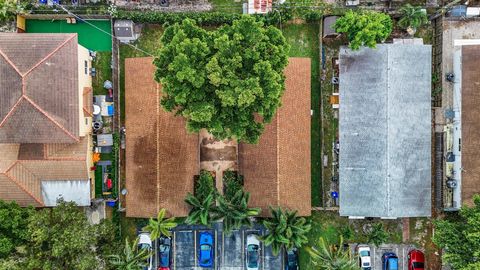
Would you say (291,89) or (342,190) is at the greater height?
(291,89)

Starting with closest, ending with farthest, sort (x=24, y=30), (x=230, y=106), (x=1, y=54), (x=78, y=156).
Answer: (x=230, y=106) → (x=1, y=54) → (x=78, y=156) → (x=24, y=30)

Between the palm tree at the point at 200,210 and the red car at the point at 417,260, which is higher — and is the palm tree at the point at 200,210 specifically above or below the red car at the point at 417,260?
above

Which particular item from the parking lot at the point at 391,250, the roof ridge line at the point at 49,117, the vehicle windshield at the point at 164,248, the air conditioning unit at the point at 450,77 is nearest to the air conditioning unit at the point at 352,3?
the air conditioning unit at the point at 450,77

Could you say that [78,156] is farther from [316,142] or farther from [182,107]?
[316,142]

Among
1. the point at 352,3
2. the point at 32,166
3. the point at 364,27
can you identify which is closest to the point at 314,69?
the point at 364,27

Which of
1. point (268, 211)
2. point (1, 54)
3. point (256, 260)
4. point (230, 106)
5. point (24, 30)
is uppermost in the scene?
point (24, 30)

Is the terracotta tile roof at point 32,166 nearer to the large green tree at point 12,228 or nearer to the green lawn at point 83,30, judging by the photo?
the large green tree at point 12,228

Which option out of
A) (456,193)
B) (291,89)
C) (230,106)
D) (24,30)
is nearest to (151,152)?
(230,106)
